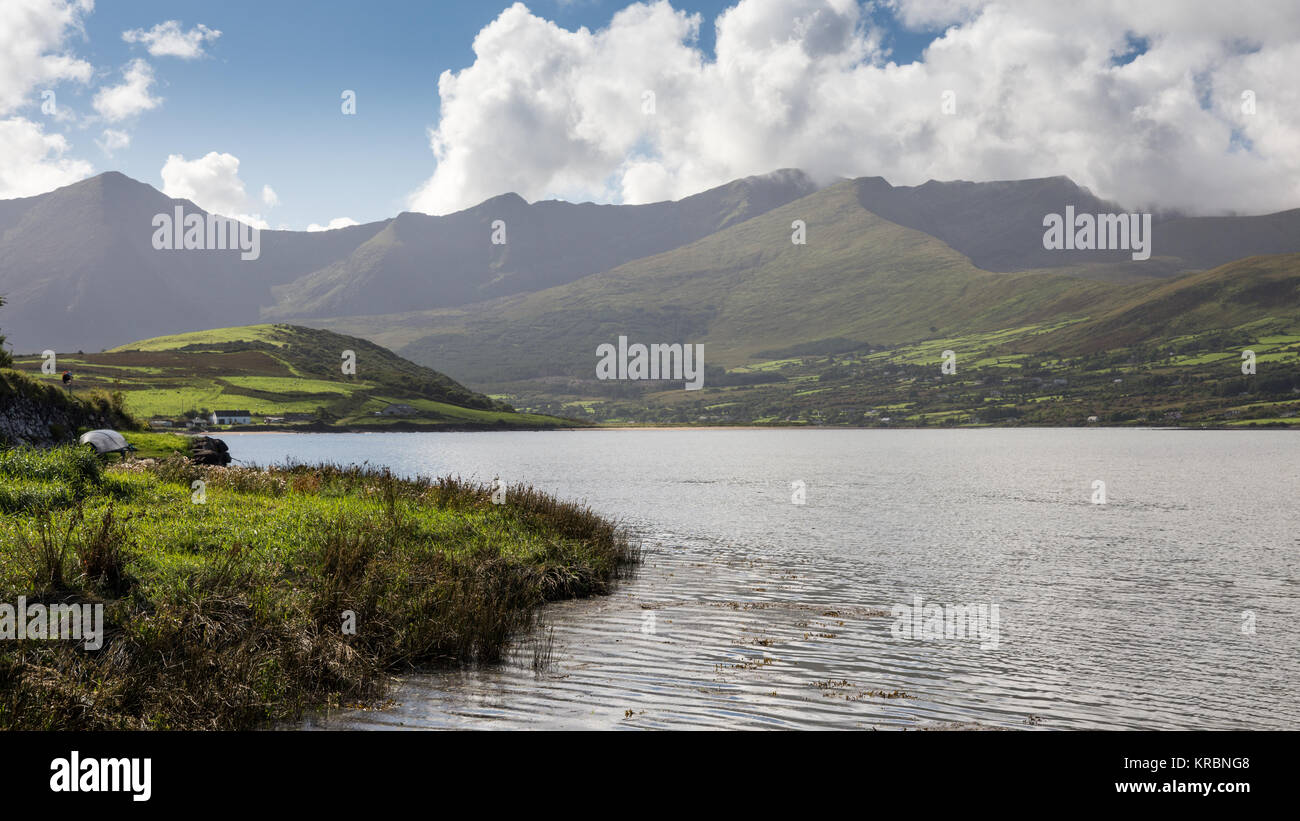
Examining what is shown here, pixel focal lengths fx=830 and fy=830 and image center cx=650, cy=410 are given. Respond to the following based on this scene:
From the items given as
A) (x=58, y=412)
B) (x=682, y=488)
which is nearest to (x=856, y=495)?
(x=682, y=488)

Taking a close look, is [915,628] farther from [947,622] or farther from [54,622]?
[54,622]

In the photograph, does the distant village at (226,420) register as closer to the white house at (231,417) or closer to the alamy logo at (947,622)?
the white house at (231,417)

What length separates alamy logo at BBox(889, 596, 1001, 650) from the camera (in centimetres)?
2098

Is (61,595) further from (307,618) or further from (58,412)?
(58,412)

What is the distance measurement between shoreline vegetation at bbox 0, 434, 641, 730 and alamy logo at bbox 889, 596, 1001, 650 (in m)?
9.30

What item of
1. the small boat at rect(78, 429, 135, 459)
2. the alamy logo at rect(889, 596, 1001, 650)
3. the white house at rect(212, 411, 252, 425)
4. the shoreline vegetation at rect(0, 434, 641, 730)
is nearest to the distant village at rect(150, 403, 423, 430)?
the white house at rect(212, 411, 252, 425)

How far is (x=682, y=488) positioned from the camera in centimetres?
7162

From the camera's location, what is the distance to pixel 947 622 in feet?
74.5

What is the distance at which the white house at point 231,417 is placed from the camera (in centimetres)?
16988

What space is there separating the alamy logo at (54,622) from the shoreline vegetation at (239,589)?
19 cm
